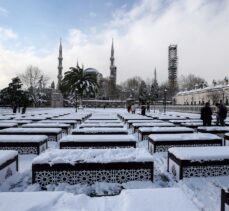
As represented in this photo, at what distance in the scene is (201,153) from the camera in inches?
245

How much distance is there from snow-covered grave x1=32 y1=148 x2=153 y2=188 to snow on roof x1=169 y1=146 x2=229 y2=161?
0.84m

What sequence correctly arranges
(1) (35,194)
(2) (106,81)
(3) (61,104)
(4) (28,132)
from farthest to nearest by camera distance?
(2) (106,81) < (3) (61,104) < (4) (28,132) < (1) (35,194)

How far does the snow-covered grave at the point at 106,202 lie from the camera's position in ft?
10.8

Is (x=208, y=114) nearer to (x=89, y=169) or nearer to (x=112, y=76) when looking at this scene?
(x=89, y=169)

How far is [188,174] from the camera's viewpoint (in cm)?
594

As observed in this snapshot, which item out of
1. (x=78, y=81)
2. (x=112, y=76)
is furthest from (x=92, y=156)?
(x=112, y=76)

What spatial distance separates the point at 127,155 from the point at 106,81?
301ft

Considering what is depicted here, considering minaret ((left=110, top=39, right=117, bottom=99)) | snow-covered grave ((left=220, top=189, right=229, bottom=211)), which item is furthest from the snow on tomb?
minaret ((left=110, top=39, right=117, bottom=99))

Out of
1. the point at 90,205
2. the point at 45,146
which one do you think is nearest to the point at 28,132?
the point at 45,146

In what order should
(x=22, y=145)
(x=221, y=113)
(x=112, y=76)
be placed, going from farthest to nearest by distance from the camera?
(x=112, y=76), (x=221, y=113), (x=22, y=145)

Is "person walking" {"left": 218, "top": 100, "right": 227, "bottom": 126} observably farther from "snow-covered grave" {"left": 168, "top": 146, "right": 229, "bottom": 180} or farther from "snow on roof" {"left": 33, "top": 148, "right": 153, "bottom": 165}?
"snow on roof" {"left": 33, "top": 148, "right": 153, "bottom": 165}

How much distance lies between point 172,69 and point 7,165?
12512cm

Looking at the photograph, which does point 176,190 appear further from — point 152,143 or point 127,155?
point 152,143

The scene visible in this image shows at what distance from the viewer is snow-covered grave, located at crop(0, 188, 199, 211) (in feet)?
10.8
